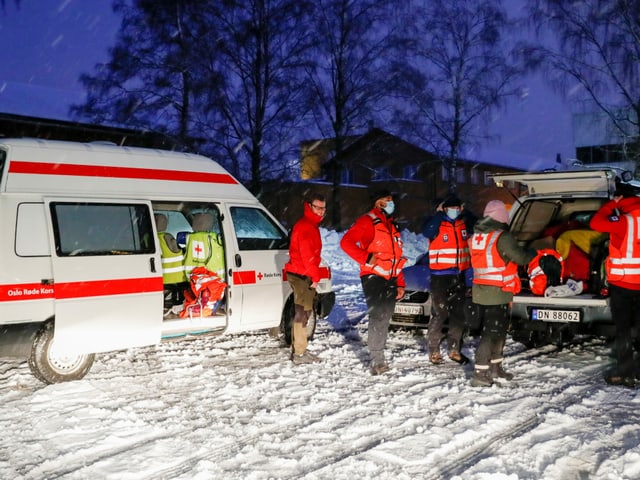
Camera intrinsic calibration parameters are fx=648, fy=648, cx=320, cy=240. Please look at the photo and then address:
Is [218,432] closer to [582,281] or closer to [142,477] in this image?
[142,477]

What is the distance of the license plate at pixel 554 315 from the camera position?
22.8 feet

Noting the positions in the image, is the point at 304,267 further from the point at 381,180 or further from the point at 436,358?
the point at 381,180

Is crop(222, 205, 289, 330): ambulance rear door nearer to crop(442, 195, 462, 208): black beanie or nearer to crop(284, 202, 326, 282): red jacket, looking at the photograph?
crop(284, 202, 326, 282): red jacket

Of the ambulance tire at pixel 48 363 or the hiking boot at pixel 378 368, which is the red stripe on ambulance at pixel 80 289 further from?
the hiking boot at pixel 378 368

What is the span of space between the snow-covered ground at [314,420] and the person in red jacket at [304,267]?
0.26m

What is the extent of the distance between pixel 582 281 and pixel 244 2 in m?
17.0

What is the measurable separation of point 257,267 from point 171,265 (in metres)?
1.06

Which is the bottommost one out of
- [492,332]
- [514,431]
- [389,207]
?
[514,431]

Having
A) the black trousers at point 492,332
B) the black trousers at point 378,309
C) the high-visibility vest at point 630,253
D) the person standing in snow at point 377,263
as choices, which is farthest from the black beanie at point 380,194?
the high-visibility vest at point 630,253

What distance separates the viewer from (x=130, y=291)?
6465mm

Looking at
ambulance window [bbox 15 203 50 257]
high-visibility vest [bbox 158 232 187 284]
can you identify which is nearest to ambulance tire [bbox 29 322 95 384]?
ambulance window [bbox 15 203 50 257]

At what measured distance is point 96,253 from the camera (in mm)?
6336

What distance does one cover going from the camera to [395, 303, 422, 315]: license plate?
8.04 metres

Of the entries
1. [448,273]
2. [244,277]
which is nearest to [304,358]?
[244,277]
